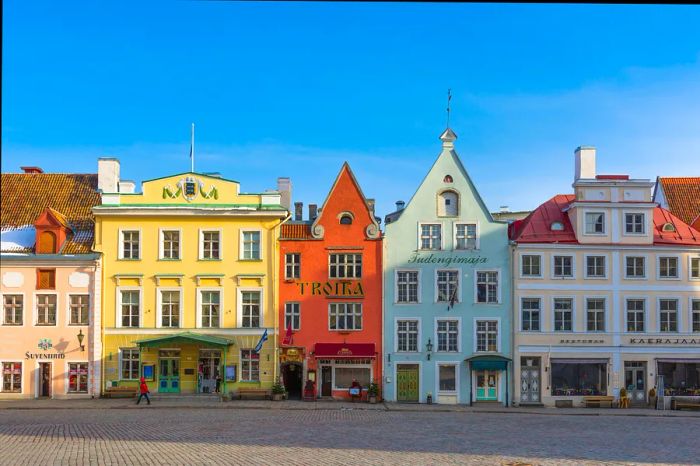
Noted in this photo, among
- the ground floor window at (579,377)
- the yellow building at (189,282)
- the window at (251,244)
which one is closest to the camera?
the yellow building at (189,282)

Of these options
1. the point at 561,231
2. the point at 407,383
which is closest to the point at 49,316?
the point at 407,383

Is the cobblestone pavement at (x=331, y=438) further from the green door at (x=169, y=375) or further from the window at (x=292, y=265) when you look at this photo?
the window at (x=292, y=265)

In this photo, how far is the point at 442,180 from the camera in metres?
46.6

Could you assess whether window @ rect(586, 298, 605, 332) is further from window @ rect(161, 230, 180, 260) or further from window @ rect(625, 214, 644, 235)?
window @ rect(161, 230, 180, 260)

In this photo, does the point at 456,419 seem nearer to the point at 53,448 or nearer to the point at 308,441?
the point at 308,441

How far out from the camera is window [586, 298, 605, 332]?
46.2m

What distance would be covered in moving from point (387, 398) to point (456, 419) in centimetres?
940

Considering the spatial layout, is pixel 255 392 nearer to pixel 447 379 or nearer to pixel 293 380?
pixel 293 380

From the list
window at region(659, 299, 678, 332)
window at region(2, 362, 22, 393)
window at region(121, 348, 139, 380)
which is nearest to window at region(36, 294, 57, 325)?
window at region(2, 362, 22, 393)

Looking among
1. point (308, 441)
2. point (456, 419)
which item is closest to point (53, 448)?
point (308, 441)

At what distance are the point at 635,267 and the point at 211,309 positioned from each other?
23351 mm

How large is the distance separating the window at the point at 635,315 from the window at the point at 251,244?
67.4ft

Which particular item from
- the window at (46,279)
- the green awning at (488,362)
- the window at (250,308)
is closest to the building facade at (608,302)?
the green awning at (488,362)

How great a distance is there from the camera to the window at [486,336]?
46000 mm
